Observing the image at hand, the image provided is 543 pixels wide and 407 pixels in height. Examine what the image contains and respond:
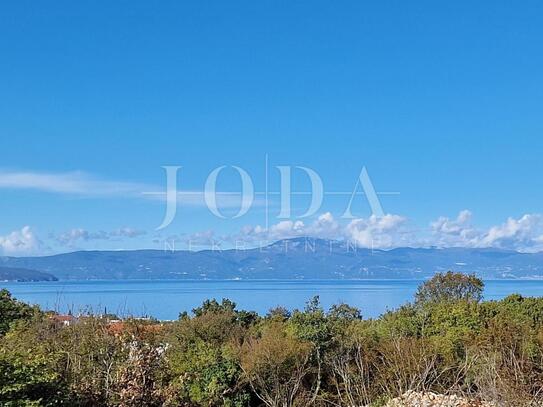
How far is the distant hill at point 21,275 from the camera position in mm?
139500

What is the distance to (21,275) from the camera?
143 metres

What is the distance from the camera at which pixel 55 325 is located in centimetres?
1827

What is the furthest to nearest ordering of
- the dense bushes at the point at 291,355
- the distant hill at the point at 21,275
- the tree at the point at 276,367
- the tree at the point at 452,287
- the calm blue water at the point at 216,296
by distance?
the distant hill at the point at 21,275, the calm blue water at the point at 216,296, the tree at the point at 452,287, the tree at the point at 276,367, the dense bushes at the point at 291,355

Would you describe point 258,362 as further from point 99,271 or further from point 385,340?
point 99,271

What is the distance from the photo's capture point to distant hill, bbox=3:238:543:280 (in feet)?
513

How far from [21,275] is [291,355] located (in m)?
141

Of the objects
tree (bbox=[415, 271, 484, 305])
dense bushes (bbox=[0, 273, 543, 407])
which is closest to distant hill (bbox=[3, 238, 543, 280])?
tree (bbox=[415, 271, 484, 305])

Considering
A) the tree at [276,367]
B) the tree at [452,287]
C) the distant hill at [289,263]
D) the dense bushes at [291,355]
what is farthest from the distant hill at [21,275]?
the tree at [276,367]

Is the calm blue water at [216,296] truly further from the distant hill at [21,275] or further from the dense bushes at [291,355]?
the distant hill at [21,275]

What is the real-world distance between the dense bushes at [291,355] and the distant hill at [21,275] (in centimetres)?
13071

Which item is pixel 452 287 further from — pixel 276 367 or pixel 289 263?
pixel 289 263

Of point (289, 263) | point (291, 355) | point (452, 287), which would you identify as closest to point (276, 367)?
point (291, 355)

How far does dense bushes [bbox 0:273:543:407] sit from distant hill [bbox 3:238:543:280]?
441 ft

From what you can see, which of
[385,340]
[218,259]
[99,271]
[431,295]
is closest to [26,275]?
[99,271]
